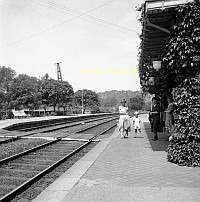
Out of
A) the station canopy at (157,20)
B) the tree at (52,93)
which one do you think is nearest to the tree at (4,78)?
the tree at (52,93)

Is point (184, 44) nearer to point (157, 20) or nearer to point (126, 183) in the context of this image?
point (157, 20)

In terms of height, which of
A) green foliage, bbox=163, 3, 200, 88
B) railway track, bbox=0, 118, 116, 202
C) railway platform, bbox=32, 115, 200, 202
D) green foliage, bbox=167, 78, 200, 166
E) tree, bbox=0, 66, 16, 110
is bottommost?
railway track, bbox=0, 118, 116, 202

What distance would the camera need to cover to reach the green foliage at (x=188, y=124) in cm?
577

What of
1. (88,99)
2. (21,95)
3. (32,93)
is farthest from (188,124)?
(88,99)

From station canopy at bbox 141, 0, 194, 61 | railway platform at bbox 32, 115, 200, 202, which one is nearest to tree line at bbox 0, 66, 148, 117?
station canopy at bbox 141, 0, 194, 61

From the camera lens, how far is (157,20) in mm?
6359

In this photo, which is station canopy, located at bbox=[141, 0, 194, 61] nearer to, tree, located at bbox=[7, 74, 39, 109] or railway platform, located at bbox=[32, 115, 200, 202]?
railway platform, located at bbox=[32, 115, 200, 202]

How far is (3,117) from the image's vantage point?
101 feet

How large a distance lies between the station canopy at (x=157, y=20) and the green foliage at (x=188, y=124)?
1568 mm

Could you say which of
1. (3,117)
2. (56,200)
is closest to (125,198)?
(56,200)

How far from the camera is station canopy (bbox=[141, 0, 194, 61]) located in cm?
564

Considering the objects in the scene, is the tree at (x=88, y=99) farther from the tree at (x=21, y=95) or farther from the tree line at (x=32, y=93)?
the tree at (x=21, y=95)

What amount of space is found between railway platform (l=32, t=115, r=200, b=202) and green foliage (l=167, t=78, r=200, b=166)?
0.31m

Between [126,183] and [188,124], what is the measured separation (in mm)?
2118
